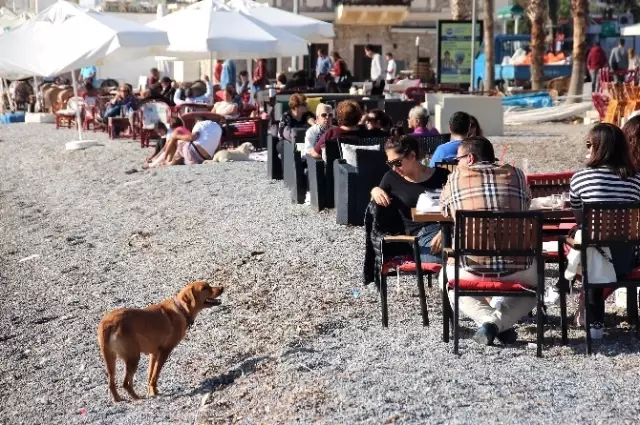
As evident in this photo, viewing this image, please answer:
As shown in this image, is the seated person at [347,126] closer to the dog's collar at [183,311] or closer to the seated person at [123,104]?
the dog's collar at [183,311]

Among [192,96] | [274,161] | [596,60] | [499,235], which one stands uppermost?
[596,60]

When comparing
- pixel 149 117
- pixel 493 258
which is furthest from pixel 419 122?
pixel 149 117

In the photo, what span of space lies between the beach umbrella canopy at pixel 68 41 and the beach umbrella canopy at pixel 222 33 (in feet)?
2.21

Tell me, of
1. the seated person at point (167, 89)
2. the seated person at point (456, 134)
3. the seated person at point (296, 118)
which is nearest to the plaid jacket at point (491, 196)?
the seated person at point (456, 134)

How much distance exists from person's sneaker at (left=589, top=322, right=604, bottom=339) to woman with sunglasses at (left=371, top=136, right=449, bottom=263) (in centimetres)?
104

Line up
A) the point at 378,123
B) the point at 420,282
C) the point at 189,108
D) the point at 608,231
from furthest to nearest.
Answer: the point at 189,108 < the point at 378,123 < the point at 420,282 < the point at 608,231

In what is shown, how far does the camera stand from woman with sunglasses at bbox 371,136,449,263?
Answer: 6.98m

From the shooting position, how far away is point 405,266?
21.8ft

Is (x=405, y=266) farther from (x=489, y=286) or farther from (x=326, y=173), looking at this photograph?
(x=326, y=173)

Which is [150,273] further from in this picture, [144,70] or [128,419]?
[144,70]

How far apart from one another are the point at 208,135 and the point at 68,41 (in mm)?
4497

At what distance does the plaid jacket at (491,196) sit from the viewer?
20.0 feet

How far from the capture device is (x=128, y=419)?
5.97 metres

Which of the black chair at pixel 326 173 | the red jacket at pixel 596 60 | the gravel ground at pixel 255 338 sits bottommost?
the gravel ground at pixel 255 338
